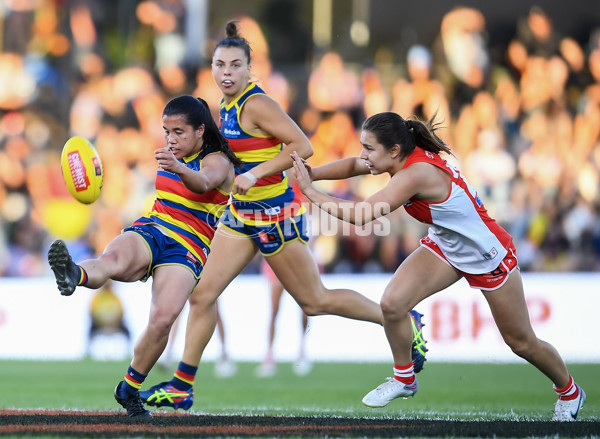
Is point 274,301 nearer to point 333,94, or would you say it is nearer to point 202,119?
point 202,119

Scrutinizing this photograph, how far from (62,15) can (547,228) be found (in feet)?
36.0

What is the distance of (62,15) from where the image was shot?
20.0 m

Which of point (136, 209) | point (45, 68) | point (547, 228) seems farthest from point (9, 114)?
point (547, 228)

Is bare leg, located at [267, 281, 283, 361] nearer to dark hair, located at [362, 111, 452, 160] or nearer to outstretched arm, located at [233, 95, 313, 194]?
outstretched arm, located at [233, 95, 313, 194]

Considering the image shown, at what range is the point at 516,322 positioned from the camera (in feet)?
20.7

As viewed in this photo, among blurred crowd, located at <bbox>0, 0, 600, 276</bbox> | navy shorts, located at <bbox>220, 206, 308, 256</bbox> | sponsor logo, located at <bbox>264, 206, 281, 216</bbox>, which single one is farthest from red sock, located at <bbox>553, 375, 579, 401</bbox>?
blurred crowd, located at <bbox>0, 0, 600, 276</bbox>

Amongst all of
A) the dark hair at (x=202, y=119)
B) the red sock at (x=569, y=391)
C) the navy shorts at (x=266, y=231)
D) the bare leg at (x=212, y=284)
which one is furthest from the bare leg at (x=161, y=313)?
the red sock at (x=569, y=391)

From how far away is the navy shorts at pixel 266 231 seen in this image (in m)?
7.13

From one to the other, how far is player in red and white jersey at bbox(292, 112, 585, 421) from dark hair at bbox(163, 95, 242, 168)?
1.70ft

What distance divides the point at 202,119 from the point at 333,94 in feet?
43.4

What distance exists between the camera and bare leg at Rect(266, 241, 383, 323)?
7184mm

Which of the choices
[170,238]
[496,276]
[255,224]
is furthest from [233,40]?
[496,276]

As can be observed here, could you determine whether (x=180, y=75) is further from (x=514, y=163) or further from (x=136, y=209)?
(x=514, y=163)

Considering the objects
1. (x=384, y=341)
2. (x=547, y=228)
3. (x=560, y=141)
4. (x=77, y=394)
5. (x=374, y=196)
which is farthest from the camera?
(x=560, y=141)
